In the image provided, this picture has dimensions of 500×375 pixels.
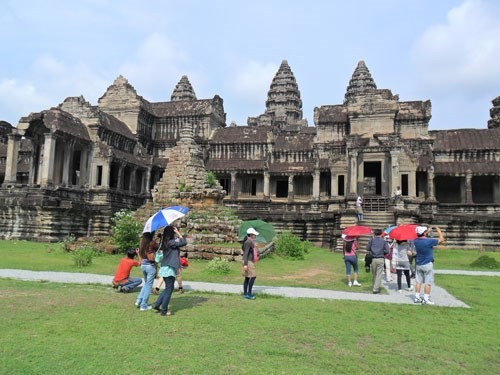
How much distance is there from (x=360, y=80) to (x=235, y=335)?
56742mm

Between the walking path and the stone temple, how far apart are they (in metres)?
9.98

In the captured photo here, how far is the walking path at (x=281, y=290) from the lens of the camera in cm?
1026

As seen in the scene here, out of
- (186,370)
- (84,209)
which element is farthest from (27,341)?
(84,209)

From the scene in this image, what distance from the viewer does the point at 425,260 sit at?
962 centimetres

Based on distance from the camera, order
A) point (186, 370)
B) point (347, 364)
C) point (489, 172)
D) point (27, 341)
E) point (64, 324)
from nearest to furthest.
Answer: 1. point (186, 370)
2. point (347, 364)
3. point (27, 341)
4. point (64, 324)
5. point (489, 172)

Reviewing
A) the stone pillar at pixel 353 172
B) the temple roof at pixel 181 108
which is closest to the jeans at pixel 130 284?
the stone pillar at pixel 353 172

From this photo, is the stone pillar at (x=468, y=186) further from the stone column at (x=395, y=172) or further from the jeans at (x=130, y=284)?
the jeans at (x=130, y=284)

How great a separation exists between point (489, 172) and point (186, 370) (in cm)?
3099

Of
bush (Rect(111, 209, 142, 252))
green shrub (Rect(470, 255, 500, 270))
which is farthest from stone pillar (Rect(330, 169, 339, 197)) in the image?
bush (Rect(111, 209, 142, 252))

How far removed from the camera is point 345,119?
3500cm

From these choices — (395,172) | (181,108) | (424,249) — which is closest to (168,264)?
(424,249)

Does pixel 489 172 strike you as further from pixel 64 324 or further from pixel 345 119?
pixel 64 324

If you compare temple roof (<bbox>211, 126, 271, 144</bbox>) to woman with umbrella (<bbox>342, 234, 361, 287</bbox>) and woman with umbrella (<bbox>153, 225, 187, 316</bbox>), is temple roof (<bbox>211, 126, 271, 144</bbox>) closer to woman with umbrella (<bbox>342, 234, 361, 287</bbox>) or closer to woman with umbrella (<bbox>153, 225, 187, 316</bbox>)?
woman with umbrella (<bbox>342, 234, 361, 287</bbox>)

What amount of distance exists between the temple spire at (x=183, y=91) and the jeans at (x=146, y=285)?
185ft
